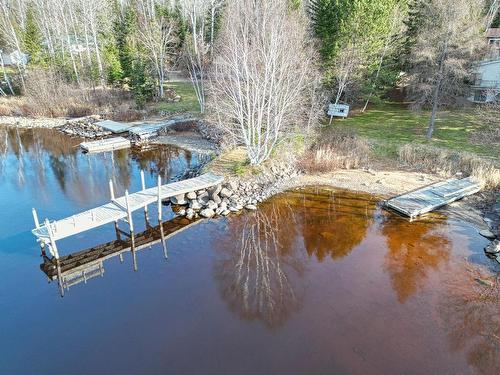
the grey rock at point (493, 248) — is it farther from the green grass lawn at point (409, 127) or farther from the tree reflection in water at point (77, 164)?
the tree reflection in water at point (77, 164)

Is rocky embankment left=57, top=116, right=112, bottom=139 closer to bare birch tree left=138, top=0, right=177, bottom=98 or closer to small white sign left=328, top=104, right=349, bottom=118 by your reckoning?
bare birch tree left=138, top=0, right=177, bottom=98

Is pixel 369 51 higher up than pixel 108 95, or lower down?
higher up

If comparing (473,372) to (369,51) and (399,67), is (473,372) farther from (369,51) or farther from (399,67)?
(399,67)

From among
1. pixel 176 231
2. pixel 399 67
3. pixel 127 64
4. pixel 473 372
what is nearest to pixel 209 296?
pixel 176 231

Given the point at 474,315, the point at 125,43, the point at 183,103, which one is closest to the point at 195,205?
the point at 474,315

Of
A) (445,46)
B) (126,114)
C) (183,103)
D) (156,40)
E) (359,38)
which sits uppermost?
(156,40)

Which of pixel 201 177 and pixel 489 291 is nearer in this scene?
pixel 489 291

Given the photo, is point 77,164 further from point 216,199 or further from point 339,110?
point 339,110
